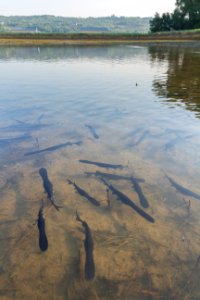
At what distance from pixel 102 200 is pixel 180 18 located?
107414mm

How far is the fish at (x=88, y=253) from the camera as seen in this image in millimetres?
5547

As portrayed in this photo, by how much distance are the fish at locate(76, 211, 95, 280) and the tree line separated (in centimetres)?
10463

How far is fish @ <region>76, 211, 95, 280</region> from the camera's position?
218 inches

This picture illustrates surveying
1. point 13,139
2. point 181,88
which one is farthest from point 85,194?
point 181,88

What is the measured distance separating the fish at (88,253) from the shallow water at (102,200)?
4.2 inches

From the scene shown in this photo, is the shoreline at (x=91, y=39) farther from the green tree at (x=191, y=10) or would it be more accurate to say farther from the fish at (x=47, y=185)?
the fish at (x=47, y=185)

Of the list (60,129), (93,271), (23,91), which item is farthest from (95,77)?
(93,271)

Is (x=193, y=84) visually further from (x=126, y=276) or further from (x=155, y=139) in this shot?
(x=126, y=276)

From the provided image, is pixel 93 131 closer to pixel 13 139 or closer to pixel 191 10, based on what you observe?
pixel 13 139

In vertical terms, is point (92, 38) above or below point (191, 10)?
below

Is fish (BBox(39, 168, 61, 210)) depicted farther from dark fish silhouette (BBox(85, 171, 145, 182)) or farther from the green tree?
the green tree

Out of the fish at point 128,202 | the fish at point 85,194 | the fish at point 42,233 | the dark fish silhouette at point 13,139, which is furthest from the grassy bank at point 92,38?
the fish at point 42,233

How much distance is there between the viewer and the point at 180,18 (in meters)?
97.4

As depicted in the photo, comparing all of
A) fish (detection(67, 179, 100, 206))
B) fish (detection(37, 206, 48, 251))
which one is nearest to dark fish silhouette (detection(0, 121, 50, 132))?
fish (detection(67, 179, 100, 206))
